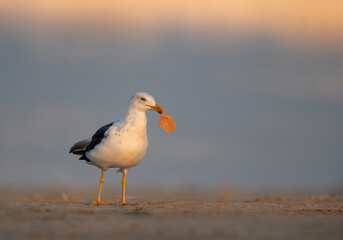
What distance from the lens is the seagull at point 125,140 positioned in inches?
550

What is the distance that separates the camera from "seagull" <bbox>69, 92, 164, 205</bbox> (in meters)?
14.0

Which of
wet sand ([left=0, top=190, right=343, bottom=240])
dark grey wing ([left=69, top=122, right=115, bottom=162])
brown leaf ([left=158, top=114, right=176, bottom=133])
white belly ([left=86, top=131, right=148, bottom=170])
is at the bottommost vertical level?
A: wet sand ([left=0, top=190, right=343, bottom=240])

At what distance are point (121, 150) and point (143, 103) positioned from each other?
4.57 feet

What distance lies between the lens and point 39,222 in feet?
30.4

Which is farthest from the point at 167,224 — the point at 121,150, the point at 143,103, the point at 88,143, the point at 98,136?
the point at 88,143

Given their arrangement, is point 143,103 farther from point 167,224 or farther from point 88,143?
point 167,224

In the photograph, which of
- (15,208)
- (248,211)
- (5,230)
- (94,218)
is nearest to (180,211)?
(248,211)

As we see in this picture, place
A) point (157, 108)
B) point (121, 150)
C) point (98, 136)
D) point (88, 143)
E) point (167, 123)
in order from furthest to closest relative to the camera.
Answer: point (88, 143), point (167, 123), point (98, 136), point (157, 108), point (121, 150)

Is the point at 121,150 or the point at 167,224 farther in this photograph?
the point at 121,150

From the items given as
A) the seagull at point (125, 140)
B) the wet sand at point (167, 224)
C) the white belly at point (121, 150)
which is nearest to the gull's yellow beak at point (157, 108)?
the seagull at point (125, 140)

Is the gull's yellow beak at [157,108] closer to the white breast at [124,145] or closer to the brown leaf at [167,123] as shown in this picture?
the brown leaf at [167,123]

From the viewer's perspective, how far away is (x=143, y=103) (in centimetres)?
1451

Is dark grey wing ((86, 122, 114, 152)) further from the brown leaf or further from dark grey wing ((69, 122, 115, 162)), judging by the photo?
the brown leaf

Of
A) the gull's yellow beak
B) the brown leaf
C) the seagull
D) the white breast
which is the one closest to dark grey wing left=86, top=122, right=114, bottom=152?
the seagull
